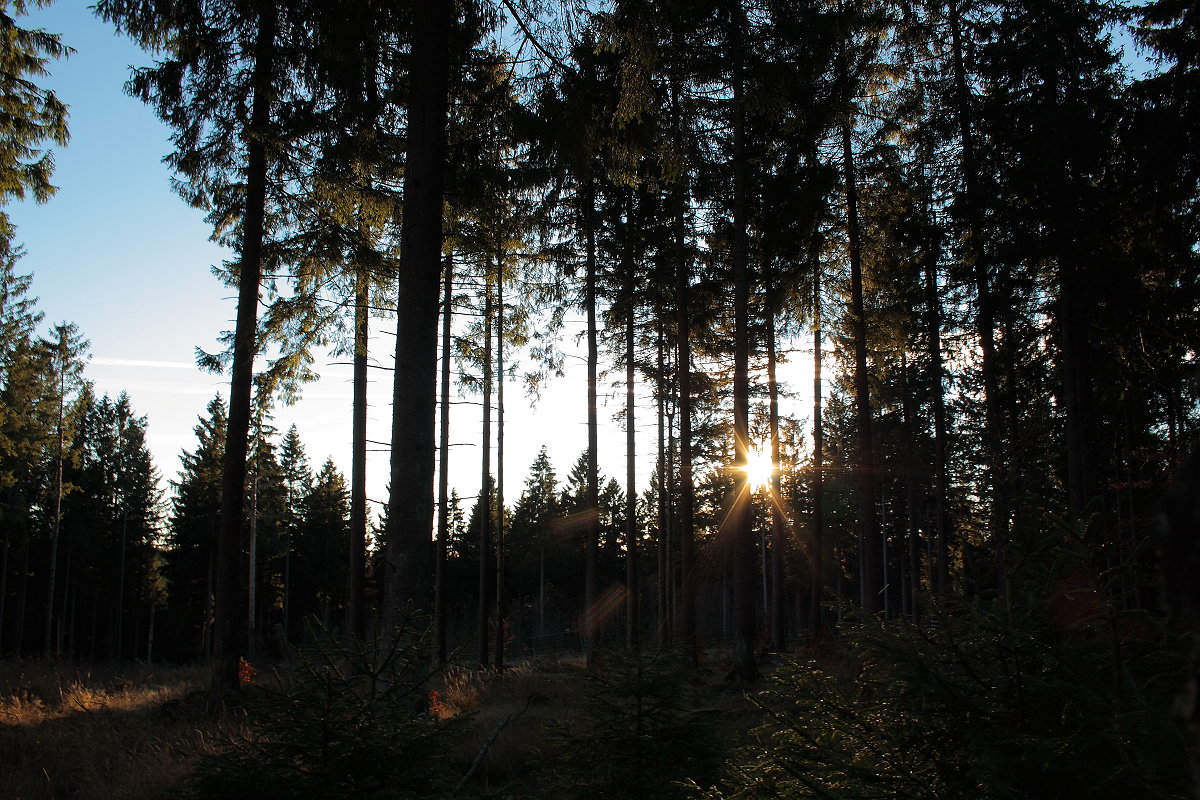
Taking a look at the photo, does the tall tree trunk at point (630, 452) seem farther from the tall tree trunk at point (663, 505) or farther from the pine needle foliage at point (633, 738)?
the pine needle foliage at point (633, 738)

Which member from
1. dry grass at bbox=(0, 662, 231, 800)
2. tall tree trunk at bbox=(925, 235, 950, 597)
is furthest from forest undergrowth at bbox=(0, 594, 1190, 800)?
tall tree trunk at bbox=(925, 235, 950, 597)

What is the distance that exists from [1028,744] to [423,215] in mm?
6520

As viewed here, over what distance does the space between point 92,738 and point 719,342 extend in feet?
52.3

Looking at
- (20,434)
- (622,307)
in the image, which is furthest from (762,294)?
(20,434)

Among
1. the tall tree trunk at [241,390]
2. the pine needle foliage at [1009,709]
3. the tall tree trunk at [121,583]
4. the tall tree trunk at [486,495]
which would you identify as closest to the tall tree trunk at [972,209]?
the tall tree trunk at [486,495]

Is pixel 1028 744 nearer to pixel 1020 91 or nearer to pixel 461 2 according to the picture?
pixel 461 2

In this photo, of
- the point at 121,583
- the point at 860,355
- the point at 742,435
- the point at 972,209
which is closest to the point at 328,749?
the point at 742,435

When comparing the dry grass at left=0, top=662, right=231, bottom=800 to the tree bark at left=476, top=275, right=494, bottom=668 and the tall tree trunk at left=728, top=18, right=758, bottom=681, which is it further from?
the tall tree trunk at left=728, top=18, right=758, bottom=681

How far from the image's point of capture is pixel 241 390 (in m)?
11.5

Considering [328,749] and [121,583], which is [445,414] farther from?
[121,583]

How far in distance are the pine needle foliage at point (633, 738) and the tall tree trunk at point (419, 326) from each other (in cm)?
214

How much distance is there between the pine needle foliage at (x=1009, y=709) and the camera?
204 cm

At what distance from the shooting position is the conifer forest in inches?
97.3

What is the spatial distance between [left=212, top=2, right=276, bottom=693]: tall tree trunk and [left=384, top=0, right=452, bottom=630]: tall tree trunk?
13.8ft
